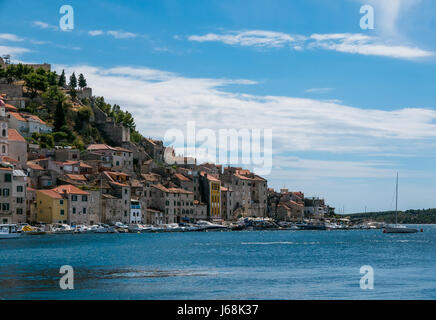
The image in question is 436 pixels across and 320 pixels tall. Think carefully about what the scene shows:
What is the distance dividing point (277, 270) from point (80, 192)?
6401 centimetres

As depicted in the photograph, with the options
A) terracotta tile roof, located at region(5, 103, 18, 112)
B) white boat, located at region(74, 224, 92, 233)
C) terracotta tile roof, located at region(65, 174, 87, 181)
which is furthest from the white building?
terracotta tile roof, located at region(5, 103, 18, 112)

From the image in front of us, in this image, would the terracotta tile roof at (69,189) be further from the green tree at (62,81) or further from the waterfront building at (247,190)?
the green tree at (62,81)

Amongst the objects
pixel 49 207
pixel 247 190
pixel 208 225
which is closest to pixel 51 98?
pixel 208 225

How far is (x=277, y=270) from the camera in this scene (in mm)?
40969

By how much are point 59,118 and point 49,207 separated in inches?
1449

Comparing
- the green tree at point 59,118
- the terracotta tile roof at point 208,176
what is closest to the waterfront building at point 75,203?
the green tree at point 59,118

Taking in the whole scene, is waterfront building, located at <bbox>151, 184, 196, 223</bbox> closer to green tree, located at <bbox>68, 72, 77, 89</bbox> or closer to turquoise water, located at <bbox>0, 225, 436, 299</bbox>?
green tree, located at <bbox>68, 72, 77, 89</bbox>

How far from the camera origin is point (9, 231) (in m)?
83.3

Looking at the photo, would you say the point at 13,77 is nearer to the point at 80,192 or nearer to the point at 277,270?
the point at 80,192

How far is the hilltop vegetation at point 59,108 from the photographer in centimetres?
12500

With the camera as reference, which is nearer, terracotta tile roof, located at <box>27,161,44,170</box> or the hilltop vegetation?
terracotta tile roof, located at <box>27,161,44,170</box>

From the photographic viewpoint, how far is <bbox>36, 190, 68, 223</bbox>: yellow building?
95.1 meters

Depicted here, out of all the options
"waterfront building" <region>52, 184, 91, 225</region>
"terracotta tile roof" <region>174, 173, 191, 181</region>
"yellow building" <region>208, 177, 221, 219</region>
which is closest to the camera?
"waterfront building" <region>52, 184, 91, 225</region>

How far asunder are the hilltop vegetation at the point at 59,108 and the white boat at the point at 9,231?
1270 inches
